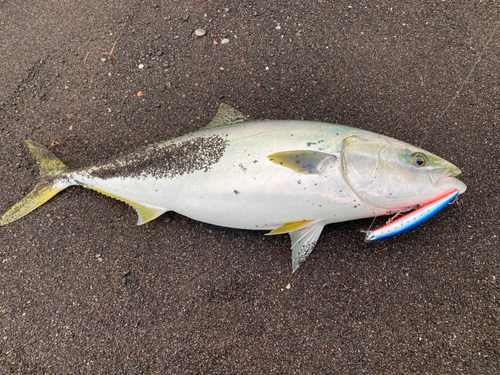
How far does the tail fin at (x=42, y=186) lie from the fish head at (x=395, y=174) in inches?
87.6

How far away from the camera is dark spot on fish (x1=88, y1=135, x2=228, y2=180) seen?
82.7 inches

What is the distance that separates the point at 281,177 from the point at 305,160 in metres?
0.19

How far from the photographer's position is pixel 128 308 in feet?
7.42

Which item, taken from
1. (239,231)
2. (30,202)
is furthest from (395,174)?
(30,202)

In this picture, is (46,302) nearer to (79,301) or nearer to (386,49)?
(79,301)

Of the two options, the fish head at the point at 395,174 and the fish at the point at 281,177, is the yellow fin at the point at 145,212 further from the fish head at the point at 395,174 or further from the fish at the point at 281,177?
the fish head at the point at 395,174

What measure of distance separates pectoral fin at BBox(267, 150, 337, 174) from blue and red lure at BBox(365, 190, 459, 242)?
22.2 inches

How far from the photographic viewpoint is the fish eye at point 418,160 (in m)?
1.94

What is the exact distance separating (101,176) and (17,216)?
872 mm

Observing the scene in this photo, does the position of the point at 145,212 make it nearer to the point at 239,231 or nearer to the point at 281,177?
the point at 239,231

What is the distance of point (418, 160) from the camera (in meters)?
1.95

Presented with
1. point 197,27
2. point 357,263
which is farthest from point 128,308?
point 197,27

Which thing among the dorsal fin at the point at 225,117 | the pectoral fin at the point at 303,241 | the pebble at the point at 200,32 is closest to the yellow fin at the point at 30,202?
the dorsal fin at the point at 225,117

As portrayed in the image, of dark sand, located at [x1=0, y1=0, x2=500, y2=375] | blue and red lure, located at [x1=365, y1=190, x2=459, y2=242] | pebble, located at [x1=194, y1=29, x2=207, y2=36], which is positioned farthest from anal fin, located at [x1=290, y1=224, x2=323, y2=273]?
pebble, located at [x1=194, y1=29, x2=207, y2=36]
